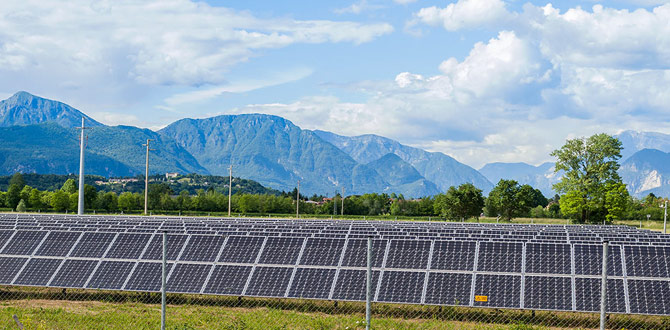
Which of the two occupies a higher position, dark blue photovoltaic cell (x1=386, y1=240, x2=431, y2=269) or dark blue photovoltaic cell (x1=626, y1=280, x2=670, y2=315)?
dark blue photovoltaic cell (x1=386, y1=240, x2=431, y2=269)

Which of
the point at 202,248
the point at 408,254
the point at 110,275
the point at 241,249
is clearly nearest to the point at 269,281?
the point at 241,249

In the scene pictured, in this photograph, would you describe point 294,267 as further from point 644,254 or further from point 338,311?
point 644,254

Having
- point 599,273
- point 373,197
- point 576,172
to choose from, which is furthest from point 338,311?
point 373,197

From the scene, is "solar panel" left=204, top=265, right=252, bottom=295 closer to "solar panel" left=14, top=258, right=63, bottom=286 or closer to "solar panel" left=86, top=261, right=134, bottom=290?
"solar panel" left=86, top=261, right=134, bottom=290

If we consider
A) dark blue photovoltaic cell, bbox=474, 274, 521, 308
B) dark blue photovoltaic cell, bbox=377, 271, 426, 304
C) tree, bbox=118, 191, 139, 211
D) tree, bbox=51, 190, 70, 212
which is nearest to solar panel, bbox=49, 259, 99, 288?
dark blue photovoltaic cell, bbox=377, 271, 426, 304

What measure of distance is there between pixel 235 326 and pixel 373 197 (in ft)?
372

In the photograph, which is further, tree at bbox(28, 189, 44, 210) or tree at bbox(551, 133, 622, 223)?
tree at bbox(28, 189, 44, 210)

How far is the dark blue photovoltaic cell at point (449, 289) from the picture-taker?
16.2 m

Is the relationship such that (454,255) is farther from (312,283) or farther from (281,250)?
(281,250)

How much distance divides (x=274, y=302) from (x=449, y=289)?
525 cm

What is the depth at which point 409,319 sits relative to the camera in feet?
55.0

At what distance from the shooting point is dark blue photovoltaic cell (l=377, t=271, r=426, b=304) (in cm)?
1647

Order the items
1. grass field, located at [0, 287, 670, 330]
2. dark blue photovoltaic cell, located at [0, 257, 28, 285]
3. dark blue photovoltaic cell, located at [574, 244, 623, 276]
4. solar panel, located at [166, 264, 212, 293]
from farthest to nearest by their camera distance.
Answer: dark blue photovoltaic cell, located at [0, 257, 28, 285] < solar panel, located at [166, 264, 212, 293] < dark blue photovoltaic cell, located at [574, 244, 623, 276] < grass field, located at [0, 287, 670, 330]

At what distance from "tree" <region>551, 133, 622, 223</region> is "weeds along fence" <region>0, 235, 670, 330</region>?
54.5 m
